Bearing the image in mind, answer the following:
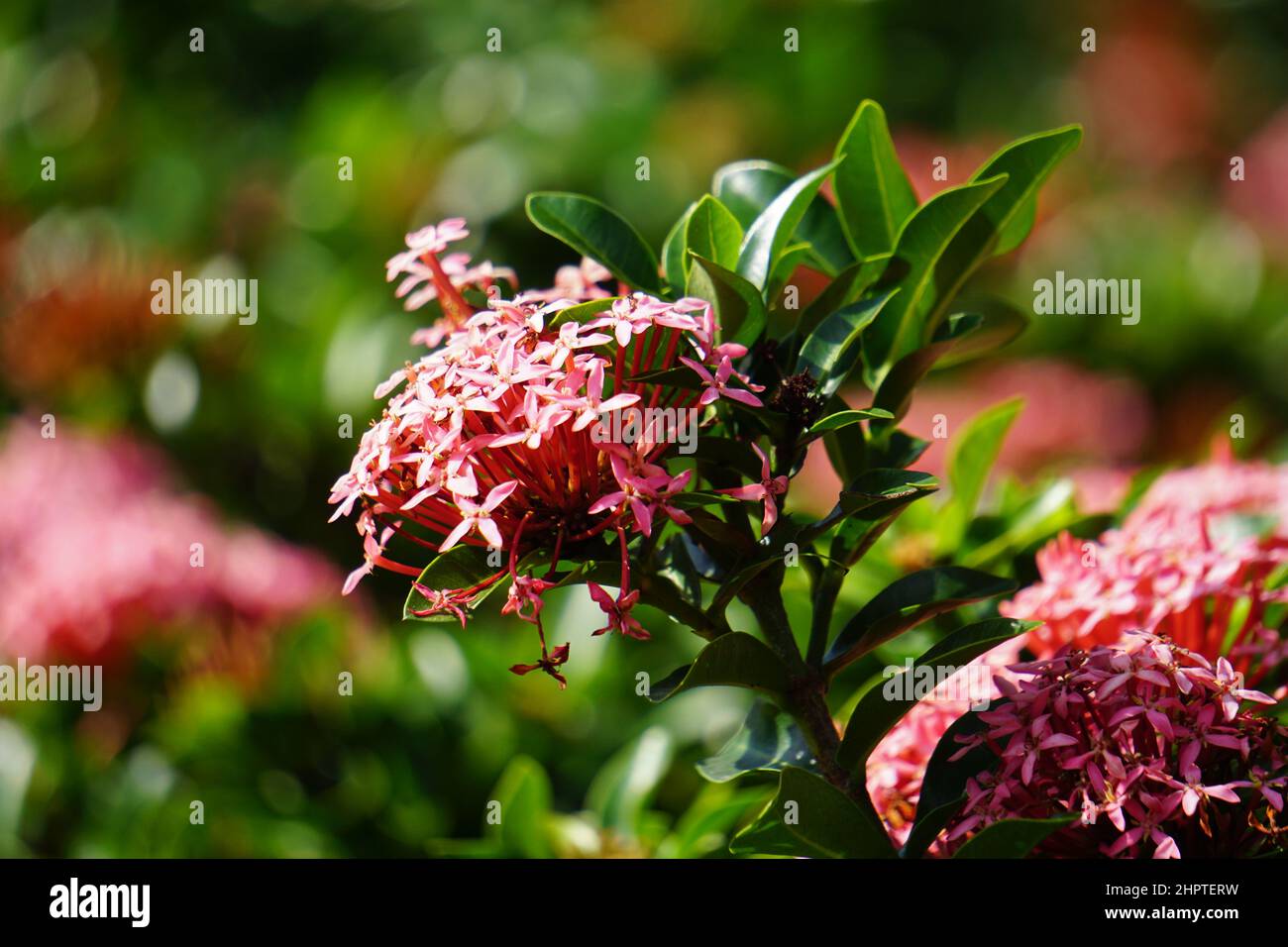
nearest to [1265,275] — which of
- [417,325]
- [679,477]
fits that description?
[417,325]

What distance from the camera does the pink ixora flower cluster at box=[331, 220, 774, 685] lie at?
2.19 feet

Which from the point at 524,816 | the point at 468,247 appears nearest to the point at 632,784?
the point at 524,816

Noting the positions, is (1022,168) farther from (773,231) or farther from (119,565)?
(119,565)

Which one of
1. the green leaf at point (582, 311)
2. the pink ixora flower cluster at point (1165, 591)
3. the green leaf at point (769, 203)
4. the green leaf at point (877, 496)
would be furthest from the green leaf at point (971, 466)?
the green leaf at point (582, 311)

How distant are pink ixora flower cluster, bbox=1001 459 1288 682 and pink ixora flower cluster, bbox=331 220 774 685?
0.98ft

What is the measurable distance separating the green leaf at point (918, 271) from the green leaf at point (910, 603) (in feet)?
0.47

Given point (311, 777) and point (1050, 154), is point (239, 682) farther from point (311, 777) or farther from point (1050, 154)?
point (1050, 154)

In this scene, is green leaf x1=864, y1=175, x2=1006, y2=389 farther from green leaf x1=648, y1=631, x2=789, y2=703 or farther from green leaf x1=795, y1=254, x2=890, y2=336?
green leaf x1=648, y1=631, x2=789, y2=703

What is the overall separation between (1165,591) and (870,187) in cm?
35

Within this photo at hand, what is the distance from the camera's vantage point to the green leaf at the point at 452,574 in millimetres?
720

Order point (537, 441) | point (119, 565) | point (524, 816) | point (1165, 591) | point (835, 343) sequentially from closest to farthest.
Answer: point (537, 441), point (835, 343), point (1165, 591), point (524, 816), point (119, 565)

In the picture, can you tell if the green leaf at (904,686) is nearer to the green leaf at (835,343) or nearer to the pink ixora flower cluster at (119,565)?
the green leaf at (835,343)

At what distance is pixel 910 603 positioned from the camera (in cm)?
79

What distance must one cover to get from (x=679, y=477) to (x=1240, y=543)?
0.49m
